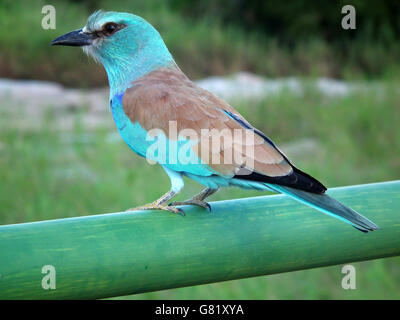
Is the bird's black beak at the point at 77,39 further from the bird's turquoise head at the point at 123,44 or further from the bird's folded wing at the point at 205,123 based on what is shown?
the bird's folded wing at the point at 205,123

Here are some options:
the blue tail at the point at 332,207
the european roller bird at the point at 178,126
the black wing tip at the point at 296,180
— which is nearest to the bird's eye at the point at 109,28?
the european roller bird at the point at 178,126

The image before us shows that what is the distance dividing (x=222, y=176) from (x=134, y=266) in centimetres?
44

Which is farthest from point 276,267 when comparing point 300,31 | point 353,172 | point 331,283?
point 300,31

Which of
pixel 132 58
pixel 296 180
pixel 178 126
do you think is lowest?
pixel 296 180

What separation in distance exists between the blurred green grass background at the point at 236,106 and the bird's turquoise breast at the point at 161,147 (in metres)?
1.46

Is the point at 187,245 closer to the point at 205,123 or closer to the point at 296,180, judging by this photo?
the point at 296,180

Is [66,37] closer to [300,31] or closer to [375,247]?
[375,247]

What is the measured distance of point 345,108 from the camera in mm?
5469

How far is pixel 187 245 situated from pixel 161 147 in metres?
0.46

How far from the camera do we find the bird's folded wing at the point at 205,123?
1580 millimetres

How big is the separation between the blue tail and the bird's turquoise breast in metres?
→ 0.26

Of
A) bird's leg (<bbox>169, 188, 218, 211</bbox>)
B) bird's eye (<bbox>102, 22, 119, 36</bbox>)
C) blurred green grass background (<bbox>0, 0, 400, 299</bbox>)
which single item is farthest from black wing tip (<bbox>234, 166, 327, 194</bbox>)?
blurred green grass background (<bbox>0, 0, 400, 299</bbox>)

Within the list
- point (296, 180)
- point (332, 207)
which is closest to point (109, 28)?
point (296, 180)

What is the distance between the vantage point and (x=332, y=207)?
1.35m
